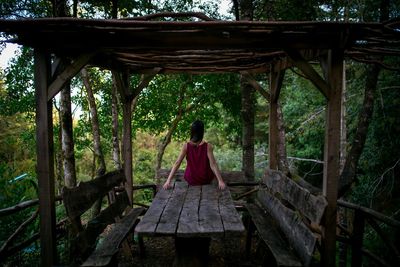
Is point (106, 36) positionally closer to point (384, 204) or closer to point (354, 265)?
point (354, 265)

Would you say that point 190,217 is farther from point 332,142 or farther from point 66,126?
point 66,126

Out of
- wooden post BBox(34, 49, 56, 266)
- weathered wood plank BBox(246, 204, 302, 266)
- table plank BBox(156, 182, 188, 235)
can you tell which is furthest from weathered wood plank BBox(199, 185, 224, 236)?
wooden post BBox(34, 49, 56, 266)

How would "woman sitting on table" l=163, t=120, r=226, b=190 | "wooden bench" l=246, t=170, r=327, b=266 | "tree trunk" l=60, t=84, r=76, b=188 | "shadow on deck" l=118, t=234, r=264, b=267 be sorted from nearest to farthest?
"wooden bench" l=246, t=170, r=327, b=266
"woman sitting on table" l=163, t=120, r=226, b=190
"shadow on deck" l=118, t=234, r=264, b=267
"tree trunk" l=60, t=84, r=76, b=188

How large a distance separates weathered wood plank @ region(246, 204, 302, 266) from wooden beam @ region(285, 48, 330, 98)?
1731mm

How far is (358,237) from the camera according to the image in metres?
3.83

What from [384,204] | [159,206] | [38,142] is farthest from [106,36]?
[384,204]

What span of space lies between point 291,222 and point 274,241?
311 mm

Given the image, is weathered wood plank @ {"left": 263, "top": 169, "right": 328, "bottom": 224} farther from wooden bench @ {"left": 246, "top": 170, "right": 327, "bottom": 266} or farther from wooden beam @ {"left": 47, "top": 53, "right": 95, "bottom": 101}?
wooden beam @ {"left": 47, "top": 53, "right": 95, "bottom": 101}

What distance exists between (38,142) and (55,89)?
603 millimetres

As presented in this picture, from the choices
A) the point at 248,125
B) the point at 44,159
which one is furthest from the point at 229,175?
the point at 44,159

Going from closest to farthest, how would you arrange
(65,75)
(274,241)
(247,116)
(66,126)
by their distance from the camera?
1. (65,75)
2. (274,241)
3. (66,126)
4. (247,116)

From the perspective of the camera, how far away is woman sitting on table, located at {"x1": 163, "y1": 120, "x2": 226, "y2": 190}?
4839mm

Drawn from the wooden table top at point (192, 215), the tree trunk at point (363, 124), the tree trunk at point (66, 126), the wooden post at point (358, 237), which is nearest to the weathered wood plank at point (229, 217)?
the wooden table top at point (192, 215)

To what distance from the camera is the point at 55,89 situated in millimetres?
3395
